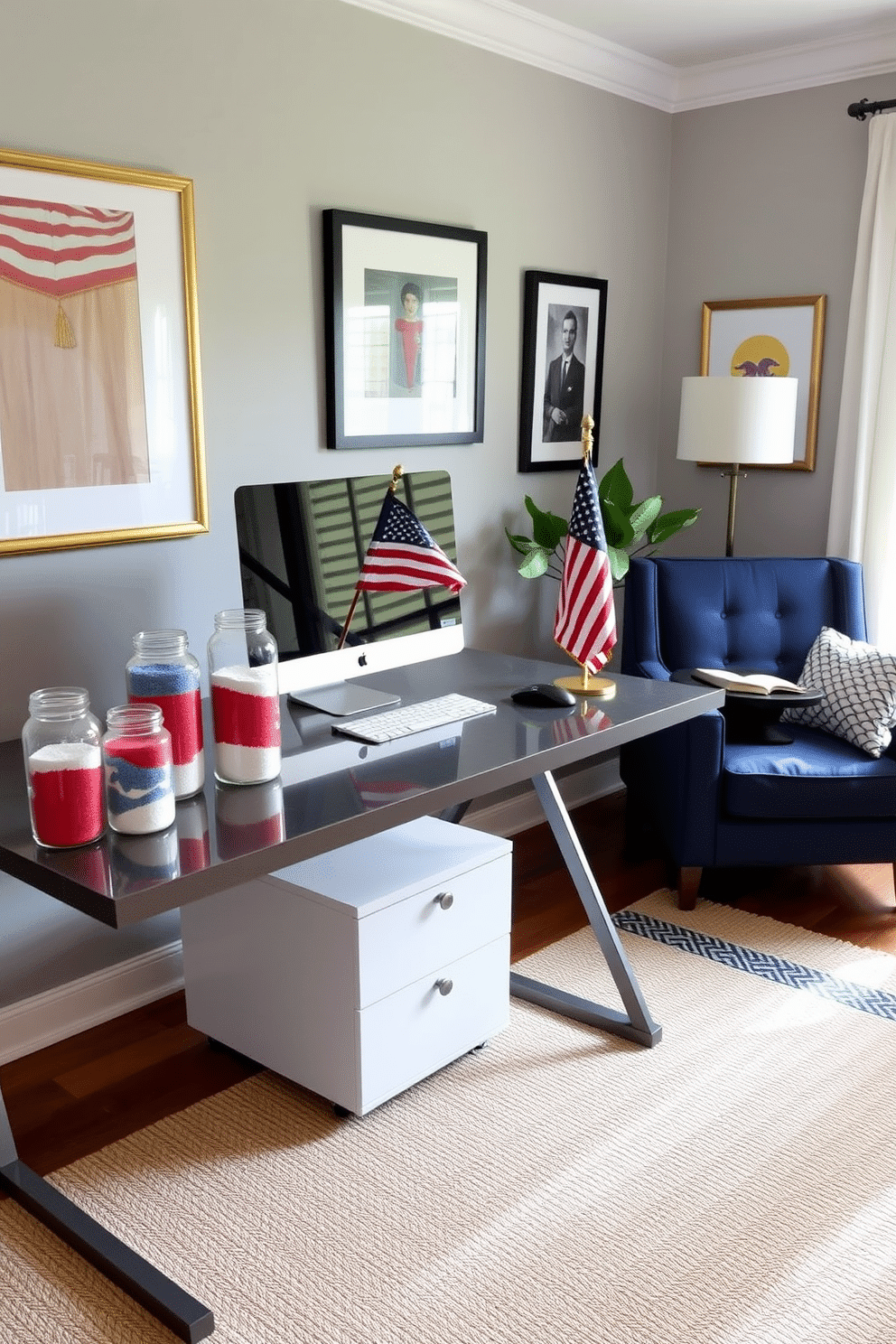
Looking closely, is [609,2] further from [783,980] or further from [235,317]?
[783,980]

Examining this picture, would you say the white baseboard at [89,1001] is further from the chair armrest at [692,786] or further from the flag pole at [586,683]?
the chair armrest at [692,786]

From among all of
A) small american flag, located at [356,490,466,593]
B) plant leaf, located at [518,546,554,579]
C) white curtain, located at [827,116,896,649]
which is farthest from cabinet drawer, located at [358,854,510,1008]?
white curtain, located at [827,116,896,649]

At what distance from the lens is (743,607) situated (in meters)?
3.69

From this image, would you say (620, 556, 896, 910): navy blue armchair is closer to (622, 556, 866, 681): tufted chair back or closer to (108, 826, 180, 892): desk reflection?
(622, 556, 866, 681): tufted chair back

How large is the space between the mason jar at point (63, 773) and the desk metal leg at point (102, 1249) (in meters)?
0.73

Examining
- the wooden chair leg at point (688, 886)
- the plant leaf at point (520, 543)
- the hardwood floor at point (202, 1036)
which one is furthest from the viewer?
the plant leaf at point (520, 543)

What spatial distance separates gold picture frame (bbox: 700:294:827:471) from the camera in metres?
3.87

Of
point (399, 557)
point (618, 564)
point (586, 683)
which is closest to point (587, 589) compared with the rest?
point (586, 683)

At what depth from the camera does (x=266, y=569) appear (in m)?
2.28

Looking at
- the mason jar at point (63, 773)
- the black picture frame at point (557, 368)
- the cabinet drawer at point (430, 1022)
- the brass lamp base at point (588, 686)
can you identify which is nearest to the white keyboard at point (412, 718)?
the brass lamp base at point (588, 686)

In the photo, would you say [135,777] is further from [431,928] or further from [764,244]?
[764,244]

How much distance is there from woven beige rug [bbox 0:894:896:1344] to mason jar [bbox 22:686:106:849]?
0.80 m

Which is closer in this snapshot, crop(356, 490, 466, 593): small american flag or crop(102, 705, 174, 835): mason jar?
crop(102, 705, 174, 835): mason jar

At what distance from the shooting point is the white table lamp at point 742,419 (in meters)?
3.52
